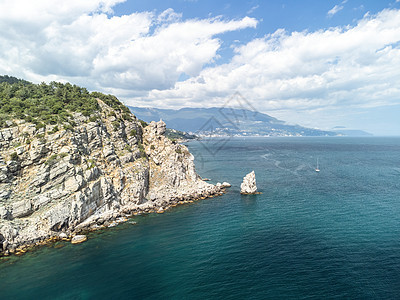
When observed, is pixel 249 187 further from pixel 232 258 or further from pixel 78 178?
pixel 78 178

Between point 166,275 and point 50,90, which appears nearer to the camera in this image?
point 166,275

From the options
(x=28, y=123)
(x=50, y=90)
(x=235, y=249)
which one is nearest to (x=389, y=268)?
(x=235, y=249)

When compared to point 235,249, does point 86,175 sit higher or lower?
higher

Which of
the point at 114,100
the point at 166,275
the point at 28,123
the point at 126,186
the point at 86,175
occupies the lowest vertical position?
the point at 166,275

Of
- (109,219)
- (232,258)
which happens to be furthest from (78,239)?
(232,258)

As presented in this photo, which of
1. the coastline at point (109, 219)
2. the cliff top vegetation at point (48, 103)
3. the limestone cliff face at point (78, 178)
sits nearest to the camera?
the coastline at point (109, 219)

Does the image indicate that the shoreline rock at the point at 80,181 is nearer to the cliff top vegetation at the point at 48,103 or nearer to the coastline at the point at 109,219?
the coastline at the point at 109,219

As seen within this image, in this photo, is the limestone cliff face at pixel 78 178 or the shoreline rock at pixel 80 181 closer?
the shoreline rock at pixel 80 181

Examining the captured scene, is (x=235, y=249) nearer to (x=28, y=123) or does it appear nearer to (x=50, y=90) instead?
(x=28, y=123)

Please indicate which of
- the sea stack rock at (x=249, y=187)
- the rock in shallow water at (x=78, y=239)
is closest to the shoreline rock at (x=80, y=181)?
the rock in shallow water at (x=78, y=239)
